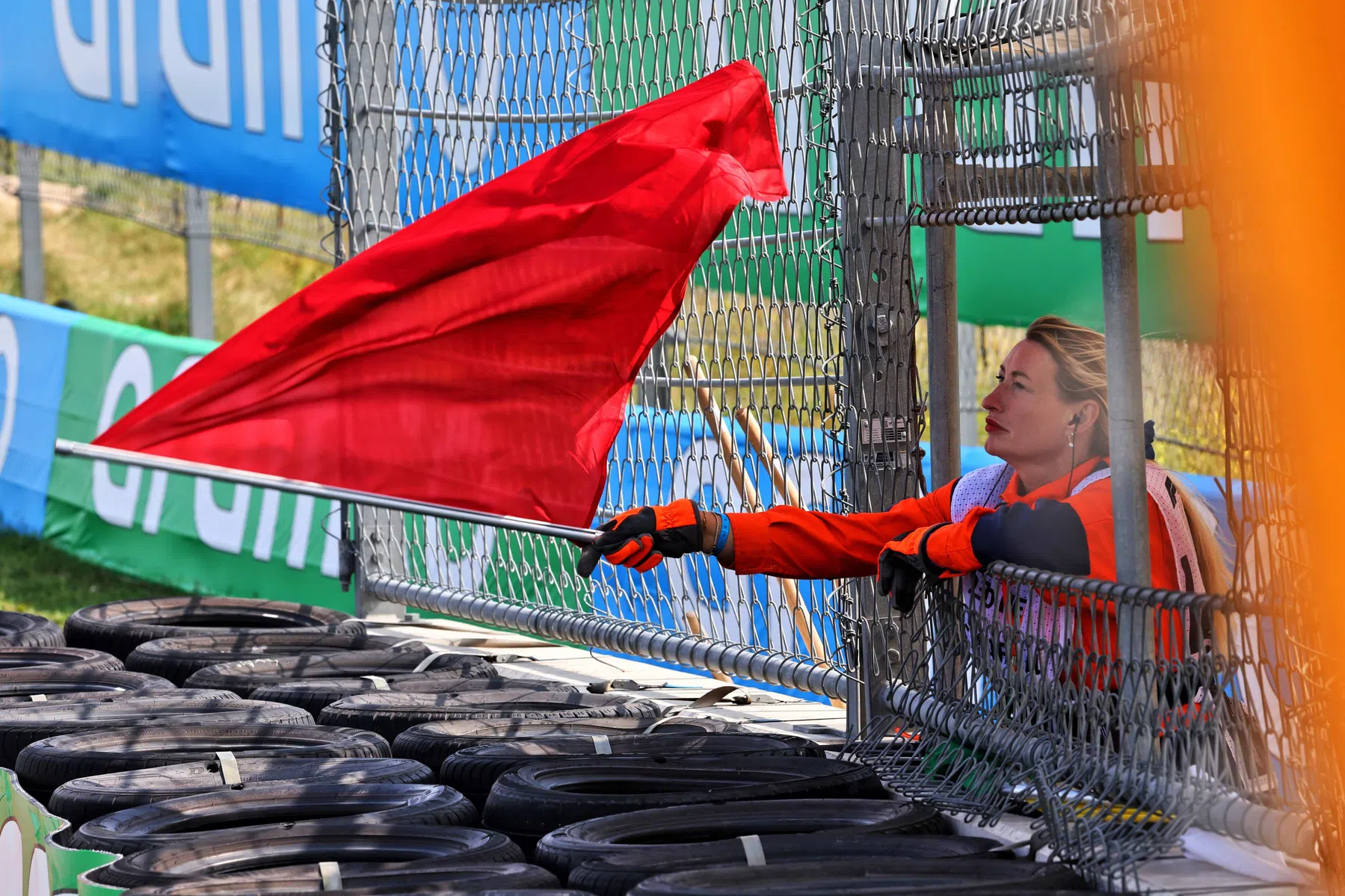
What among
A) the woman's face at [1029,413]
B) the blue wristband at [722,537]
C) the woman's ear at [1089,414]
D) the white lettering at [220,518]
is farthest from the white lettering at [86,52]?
the woman's ear at [1089,414]

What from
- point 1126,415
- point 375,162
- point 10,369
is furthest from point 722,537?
point 10,369

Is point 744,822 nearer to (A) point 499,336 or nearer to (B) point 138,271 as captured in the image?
(A) point 499,336

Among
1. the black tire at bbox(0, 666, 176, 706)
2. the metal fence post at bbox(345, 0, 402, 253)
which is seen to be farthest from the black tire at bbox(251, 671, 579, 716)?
the metal fence post at bbox(345, 0, 402, 253)

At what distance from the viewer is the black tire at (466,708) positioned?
12.8 ft

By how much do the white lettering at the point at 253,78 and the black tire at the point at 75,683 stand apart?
6227 mm

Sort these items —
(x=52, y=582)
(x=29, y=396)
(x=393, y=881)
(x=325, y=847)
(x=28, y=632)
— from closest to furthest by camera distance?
(x=393, y=881) < (x=325, y=847) < (x=28, y=632) < (x=29, y=396) < (x=52, y=582)

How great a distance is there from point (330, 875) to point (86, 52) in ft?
30.1

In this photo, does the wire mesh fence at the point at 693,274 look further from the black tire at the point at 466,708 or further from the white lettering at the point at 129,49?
Answer: the white lettering at the point at 129,49

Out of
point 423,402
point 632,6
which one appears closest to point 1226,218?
point 423,402

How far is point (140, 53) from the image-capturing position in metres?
10.6

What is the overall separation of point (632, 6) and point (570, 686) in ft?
6.56

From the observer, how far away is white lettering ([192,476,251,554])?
32.5ft

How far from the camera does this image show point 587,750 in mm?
3502

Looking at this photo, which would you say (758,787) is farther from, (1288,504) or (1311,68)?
(1311,68)
